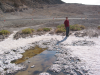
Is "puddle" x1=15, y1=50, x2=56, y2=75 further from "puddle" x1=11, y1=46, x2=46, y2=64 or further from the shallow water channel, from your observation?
"puddle" x1=11, y1=46, x2=46, y2=64

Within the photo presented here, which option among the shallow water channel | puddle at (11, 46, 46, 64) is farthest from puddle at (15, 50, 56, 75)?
puddle at (11, 46, 46, 64)

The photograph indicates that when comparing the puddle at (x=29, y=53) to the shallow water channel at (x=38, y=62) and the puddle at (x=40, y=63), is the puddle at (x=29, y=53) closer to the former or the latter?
the shallow water channel at (x=38, y=62)

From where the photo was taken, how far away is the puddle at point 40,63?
452 centimetres

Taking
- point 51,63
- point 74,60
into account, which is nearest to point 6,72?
point 51,63

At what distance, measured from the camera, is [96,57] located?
17.9 ft

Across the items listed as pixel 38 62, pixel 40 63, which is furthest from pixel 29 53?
pixel 40 63

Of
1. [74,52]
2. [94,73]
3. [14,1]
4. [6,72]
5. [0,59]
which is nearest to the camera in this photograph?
[94,73]

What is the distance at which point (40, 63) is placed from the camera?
5.20m

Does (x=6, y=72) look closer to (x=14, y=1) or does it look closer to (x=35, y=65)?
(x=35, y=65)

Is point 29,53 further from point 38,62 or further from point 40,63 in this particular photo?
point 40,63

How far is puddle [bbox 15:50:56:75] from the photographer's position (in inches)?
178

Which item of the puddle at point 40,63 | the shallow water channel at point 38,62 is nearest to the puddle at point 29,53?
the shallow water channel at point 38,62

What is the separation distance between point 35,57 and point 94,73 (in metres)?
3.07

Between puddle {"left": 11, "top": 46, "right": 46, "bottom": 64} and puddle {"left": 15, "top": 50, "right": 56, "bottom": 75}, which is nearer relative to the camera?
puddle {"left": 15, "top": 50, "right": 56, "bottom": 75}
